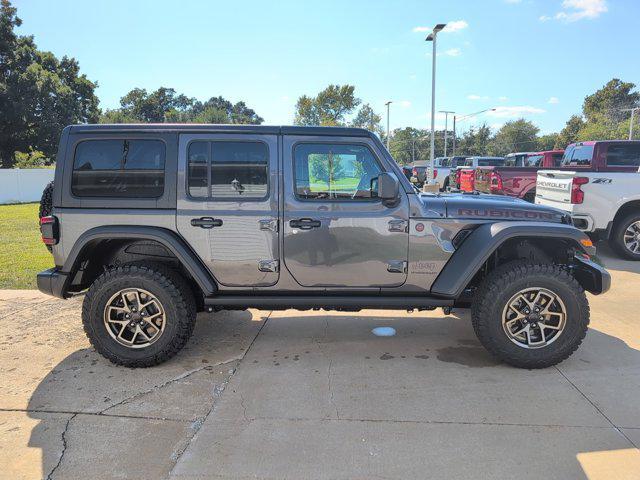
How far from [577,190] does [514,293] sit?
4931 mm

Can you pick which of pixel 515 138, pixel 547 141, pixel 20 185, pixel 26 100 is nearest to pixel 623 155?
pixel 20 185

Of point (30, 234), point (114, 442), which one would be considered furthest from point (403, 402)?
point (30, 234)

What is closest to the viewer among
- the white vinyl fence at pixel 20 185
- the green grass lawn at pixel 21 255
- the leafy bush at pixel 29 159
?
the green grass lawn at pixel 21 255

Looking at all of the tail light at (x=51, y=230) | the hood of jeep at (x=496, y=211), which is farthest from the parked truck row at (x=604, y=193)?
the tail light at (x=51, y=230)

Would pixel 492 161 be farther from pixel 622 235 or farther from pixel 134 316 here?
pixel 134 316

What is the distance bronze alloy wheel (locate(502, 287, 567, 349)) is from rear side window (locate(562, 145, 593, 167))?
6.77 meters

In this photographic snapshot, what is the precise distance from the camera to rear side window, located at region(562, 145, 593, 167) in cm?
920

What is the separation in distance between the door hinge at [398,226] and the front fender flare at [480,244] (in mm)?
465

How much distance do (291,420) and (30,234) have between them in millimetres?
9801

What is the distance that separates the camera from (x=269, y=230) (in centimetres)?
371

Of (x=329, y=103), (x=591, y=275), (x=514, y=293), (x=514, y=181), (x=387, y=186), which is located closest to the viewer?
→ (x=387, y=186)

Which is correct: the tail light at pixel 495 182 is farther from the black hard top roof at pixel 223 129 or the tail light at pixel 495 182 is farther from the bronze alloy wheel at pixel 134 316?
the bronze alloy wheel at pixel 134 316

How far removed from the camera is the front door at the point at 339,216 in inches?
146

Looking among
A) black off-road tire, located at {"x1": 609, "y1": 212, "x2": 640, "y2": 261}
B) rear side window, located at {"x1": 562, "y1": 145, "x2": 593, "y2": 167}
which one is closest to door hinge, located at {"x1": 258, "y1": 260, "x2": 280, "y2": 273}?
black off-road tire, located at {"x1": 609, "y1": 212, "x2": 640, "y2": 261}
